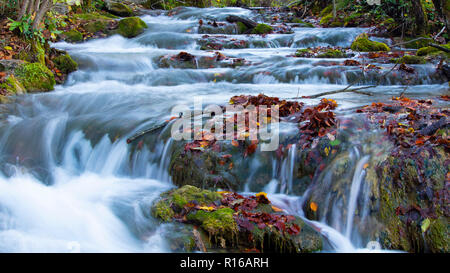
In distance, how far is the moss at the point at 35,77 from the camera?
23.3 ft

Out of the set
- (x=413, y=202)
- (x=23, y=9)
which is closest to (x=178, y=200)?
(x=413, y=202)

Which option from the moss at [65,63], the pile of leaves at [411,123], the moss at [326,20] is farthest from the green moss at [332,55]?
the moss at [65,63]

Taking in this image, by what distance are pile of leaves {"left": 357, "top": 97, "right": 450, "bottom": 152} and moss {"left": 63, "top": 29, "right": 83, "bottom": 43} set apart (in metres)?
9.92

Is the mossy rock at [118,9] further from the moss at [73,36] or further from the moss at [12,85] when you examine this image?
the moss at [12,85]

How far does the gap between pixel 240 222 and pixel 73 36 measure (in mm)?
10643

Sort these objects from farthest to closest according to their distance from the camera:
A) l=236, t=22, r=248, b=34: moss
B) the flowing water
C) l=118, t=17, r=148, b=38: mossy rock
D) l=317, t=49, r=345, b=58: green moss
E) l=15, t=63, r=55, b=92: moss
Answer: l=236, t=22, r=248, b=34: moss → l=118, t=17, r=148, b=38: mossy rock → l=317, t=49, r=345, b=58: green moss → l=15, t=63, r=55, b=92: moss → the flowing water

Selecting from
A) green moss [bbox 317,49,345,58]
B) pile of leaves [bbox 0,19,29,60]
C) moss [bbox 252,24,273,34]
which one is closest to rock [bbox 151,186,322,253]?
pile of leaves [bbox 0,19,29,60]

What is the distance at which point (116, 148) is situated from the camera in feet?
16.6

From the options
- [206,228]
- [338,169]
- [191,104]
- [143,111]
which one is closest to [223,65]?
[191,104]

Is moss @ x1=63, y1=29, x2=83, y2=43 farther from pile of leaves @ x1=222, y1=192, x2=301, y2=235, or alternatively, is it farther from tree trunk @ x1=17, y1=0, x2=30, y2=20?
pile of leaves @ x1=222, y1=192, x2=301, y2=235

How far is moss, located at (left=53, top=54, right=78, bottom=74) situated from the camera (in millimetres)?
8164

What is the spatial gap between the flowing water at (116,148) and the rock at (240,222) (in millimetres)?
251

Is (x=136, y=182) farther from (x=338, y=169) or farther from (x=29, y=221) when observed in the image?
(x=338, y=169)

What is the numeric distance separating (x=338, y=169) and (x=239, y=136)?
1.32 meters
